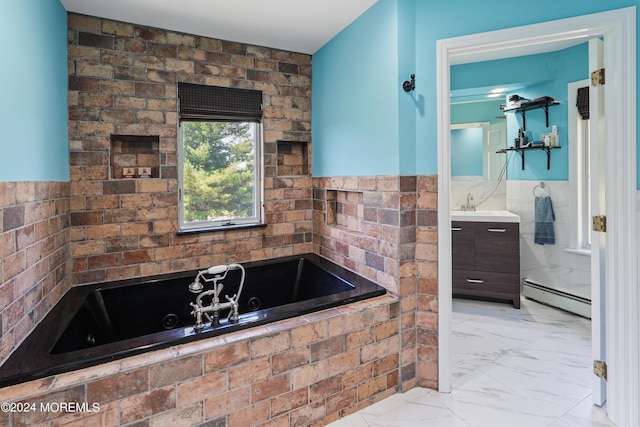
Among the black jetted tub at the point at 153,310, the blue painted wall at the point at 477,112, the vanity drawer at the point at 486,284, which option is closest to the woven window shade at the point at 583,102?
the blue painted wall at the point at 477,112

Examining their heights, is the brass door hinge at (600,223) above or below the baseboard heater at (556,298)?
above

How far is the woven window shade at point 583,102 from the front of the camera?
321 cm

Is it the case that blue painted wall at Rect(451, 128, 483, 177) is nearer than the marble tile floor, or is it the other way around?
the marble tile floor

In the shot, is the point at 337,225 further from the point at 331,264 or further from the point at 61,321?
the point at 61,321

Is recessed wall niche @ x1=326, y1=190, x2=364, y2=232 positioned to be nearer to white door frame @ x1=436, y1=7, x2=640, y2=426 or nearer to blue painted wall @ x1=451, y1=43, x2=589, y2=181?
white door frame @ x1=436, y1=7, x2=640, y2=426

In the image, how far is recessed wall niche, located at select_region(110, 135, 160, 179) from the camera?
8.56 feet

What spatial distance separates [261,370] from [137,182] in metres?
1.78

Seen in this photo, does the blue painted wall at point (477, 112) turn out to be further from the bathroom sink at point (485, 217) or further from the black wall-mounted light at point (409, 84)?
the black wall-mounted light at point (409, 84)

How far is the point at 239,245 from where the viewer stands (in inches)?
119

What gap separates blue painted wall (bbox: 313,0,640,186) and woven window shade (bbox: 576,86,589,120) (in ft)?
5.99

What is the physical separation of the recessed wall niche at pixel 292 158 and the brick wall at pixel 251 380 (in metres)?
1.63

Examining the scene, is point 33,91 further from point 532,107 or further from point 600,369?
point 532,107

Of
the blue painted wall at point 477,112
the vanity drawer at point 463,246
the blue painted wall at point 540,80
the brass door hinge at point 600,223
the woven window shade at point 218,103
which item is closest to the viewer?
the brass door hinge at point 600,223

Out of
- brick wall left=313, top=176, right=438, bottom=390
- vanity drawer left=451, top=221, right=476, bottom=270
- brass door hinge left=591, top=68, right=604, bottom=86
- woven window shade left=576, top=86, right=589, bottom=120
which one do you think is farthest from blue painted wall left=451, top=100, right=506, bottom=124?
brick wall left=313, top=176, right=438, bottom=390
